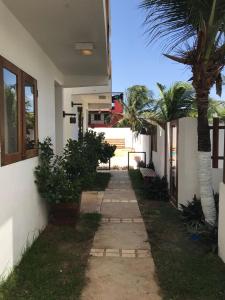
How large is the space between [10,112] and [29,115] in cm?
92

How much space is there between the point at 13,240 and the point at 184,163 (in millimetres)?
3908

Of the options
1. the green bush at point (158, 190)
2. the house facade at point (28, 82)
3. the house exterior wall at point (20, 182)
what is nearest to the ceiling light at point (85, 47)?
the house facade at point (28, 82)

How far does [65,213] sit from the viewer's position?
6.39 m

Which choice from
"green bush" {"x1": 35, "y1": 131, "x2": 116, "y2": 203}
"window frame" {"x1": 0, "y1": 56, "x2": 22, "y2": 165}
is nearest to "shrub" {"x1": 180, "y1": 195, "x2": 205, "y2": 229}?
"green bush" {"x1": 35, "y1": 131, "x2": 116, "y2": 203}

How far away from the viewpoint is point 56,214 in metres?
6.46

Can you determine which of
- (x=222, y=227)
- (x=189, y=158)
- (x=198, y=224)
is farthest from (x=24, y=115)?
(x=189, y=158)

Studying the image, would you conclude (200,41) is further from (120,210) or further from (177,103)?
(177,103)

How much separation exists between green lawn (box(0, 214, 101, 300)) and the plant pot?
0.14 meters

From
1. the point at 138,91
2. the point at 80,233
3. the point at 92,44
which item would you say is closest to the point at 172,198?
the point at 80,233

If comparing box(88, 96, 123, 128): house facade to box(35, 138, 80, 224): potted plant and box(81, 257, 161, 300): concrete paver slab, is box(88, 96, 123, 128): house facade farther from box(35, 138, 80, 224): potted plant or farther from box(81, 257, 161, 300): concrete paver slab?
box(81, 257, 161, 300): concrete paver slab

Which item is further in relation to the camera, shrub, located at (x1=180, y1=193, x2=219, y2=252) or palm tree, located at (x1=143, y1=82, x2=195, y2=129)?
palm tree, located at (x1=143, y1=82, x2=195, y2=129)

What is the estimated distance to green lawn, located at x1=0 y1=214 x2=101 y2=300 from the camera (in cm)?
382

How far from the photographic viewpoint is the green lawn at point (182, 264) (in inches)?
154

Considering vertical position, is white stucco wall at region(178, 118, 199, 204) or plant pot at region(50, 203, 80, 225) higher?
white stucco wall at region(178, 118, 199, 204)
